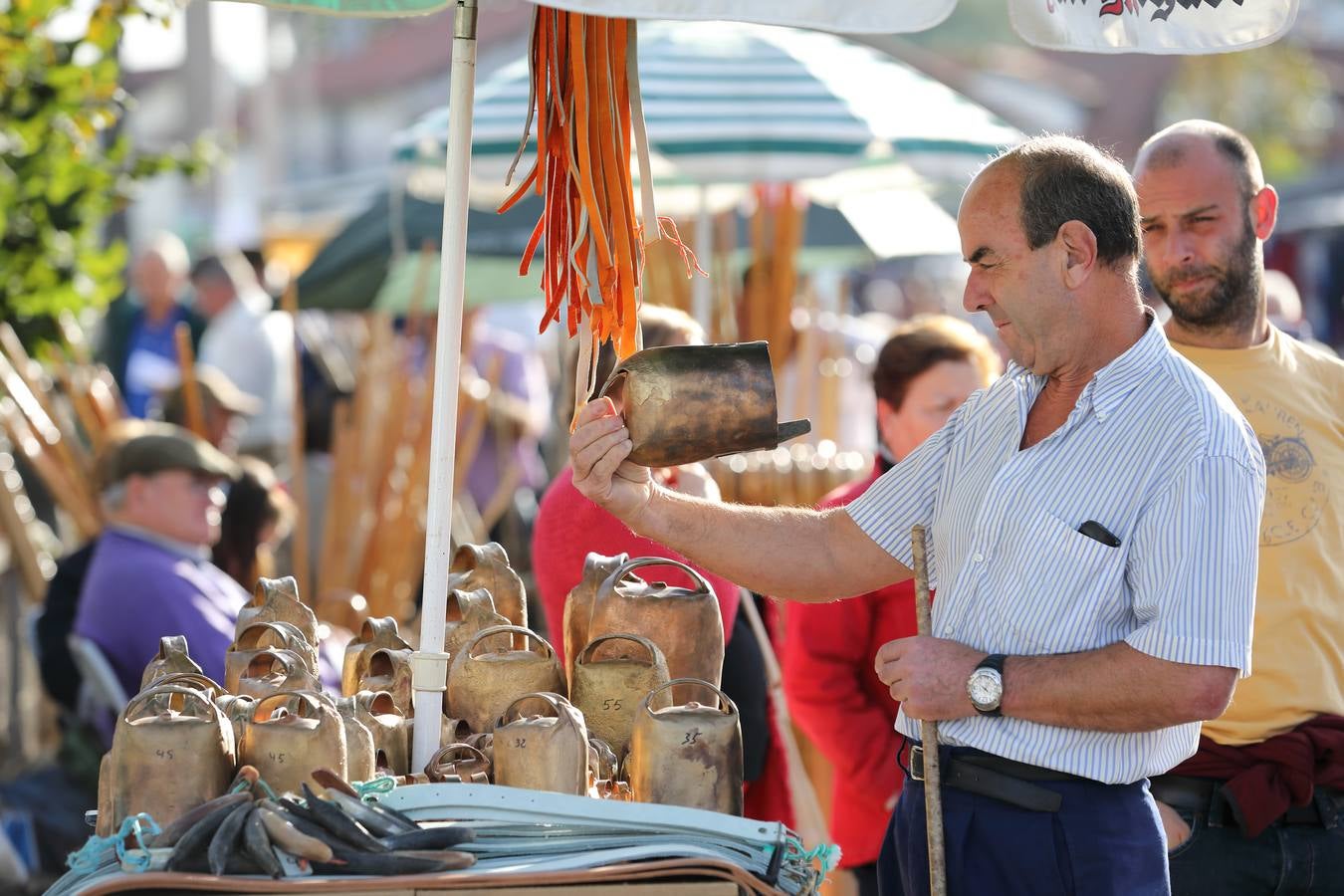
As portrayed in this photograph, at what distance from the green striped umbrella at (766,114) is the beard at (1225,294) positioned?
6.74 ft

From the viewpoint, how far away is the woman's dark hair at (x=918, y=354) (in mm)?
3750

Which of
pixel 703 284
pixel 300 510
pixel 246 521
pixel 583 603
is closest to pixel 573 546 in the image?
pixel 583 603

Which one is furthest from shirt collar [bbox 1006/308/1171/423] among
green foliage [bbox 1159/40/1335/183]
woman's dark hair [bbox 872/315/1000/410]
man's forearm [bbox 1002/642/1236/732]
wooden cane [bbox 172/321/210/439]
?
green foliage [bbox 1159/40/1335/183]

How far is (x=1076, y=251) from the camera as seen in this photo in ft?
7.86

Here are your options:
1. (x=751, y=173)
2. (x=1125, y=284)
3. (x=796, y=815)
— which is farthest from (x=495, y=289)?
(x=1125, y=284)

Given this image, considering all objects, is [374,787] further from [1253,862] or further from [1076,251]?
[1253,862]

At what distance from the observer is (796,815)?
391cm

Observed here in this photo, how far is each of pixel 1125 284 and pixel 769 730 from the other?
5.21 ft

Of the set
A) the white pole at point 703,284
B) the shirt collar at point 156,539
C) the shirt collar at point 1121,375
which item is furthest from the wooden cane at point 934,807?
the white pole at point 703,284

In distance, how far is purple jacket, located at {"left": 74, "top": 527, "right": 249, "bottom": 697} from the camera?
439cm

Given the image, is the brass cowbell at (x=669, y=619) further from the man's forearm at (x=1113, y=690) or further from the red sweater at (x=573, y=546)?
the man's forearm at (x=1113, y=690)

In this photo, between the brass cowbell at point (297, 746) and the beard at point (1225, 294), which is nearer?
the brass cowbell at point (297, 746)

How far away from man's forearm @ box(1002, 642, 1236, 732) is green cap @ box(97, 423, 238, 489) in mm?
2943

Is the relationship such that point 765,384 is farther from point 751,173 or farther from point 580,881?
point 751,173
